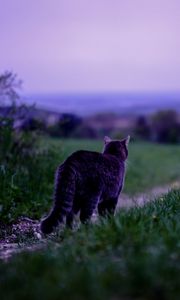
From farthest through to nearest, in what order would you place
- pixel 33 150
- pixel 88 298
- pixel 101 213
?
pixel 33 150, pixel 101 213, pixel 88 298

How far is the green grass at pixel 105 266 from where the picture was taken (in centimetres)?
370

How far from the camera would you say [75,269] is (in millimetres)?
4059

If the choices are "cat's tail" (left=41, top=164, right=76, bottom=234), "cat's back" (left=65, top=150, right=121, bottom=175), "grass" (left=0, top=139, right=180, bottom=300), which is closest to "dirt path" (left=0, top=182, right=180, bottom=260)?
"grass" (left=0, top=139, right=180, bottom=300)

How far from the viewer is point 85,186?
6348 mm

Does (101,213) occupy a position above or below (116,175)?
below

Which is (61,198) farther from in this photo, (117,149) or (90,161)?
(117,149)

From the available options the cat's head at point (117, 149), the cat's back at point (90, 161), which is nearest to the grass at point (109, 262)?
the cat's back at point (90, 161)

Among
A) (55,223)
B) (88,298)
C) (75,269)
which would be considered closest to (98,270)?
(75,269)

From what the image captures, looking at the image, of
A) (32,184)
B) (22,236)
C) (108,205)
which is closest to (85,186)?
(108,205)

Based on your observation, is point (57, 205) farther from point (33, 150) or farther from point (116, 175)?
point (33, 150)

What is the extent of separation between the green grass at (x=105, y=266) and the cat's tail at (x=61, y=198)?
0.45m

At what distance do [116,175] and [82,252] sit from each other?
2429mm

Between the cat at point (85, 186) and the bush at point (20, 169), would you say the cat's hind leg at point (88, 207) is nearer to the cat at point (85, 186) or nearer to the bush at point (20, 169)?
the cat at point (85, 186)

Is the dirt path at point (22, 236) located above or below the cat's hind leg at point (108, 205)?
below
